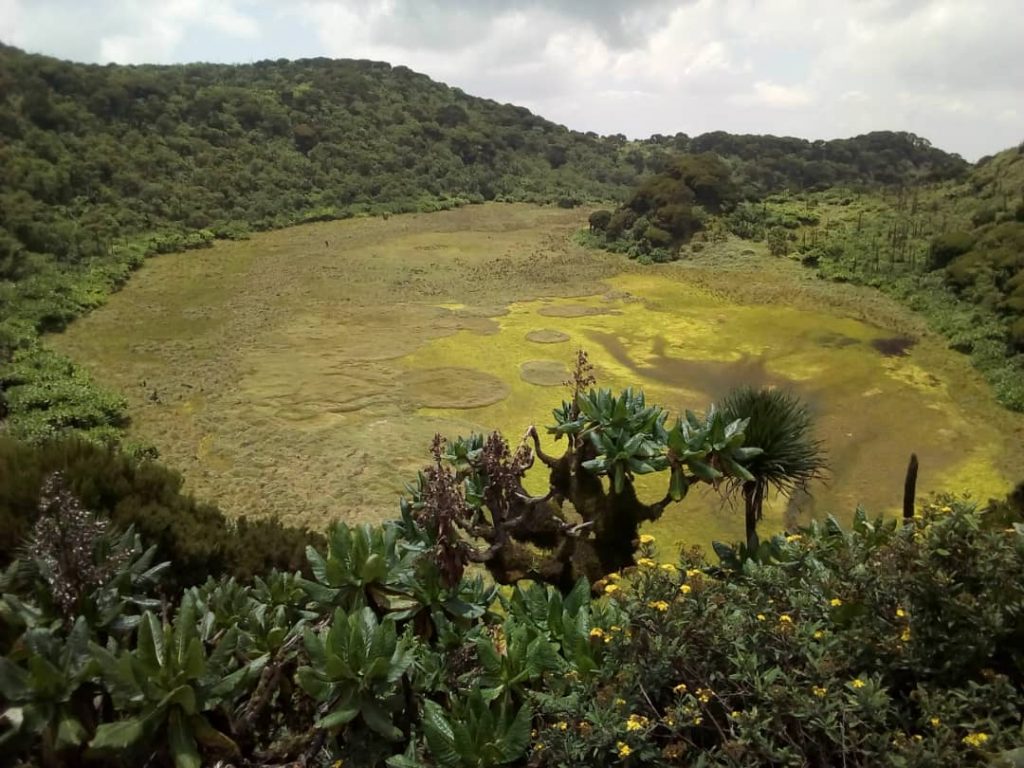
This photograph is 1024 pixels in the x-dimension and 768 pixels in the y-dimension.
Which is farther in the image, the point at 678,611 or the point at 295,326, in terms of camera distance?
the point at 295,326

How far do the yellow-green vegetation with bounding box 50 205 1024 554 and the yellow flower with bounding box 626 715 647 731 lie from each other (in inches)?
276

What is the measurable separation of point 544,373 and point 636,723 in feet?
47.9

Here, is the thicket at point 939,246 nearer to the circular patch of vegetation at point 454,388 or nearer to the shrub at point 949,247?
the shrub at point 949,247

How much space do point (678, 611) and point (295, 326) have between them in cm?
1937

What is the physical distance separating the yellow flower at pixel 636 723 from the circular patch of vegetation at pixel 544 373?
13701mm

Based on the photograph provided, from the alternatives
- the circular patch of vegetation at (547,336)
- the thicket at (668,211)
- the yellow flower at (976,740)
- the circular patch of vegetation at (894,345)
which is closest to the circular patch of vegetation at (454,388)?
the circular patch of vegetation at (547,336)

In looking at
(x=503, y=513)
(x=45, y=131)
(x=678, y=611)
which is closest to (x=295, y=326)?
(x=503, y=513)

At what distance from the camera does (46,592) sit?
3682 mm

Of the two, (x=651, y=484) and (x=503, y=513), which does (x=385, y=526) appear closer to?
(x=503, y=513)

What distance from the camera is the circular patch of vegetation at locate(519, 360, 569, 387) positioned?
16766 mm

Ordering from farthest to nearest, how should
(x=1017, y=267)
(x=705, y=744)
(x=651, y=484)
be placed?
(x=1017, y=267) < (x=651, y=484) < (x=705, y=744)

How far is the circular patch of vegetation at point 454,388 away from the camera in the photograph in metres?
15.5

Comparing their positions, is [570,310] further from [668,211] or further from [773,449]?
[773,449]

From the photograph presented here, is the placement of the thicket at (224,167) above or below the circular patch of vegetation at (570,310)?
above
